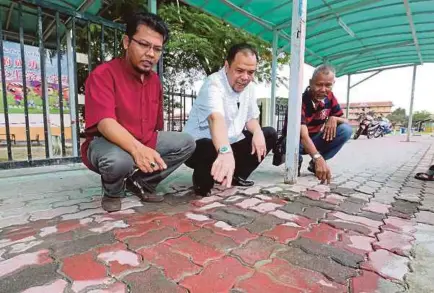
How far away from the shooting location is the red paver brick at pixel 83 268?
3.72ft

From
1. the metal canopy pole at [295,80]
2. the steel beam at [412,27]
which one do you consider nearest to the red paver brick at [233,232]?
the metal canopy pole at [295,80]

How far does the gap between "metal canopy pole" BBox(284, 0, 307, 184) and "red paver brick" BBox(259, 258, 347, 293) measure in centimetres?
161

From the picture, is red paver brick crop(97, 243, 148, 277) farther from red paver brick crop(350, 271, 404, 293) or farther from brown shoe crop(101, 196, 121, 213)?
red paver brick crop(350, 271, 404, 293)

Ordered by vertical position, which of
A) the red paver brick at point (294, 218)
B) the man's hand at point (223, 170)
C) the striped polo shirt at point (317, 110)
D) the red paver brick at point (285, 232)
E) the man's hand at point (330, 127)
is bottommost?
the red paver brick at point (285, 232)

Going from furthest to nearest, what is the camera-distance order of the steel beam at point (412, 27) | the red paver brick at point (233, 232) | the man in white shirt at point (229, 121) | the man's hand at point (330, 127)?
1. the steel beam at point (412, 27)
2. the man's hand at point (330, 127)
3. the man in white shirt at point (229, 121)
4. the red paver brick at point (233, 232)

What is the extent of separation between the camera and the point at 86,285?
1074 millimetres

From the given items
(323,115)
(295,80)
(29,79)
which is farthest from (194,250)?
(29,79)

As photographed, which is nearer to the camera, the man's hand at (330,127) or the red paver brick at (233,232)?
the red paver brick at (233,232)

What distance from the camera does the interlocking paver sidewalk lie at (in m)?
1.12

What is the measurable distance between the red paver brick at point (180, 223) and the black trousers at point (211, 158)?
1.81 ft

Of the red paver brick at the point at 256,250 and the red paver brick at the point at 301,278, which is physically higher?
the red paver brick at the point at 256,250

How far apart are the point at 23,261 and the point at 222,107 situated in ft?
5.08

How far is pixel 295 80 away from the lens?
2.68 metres

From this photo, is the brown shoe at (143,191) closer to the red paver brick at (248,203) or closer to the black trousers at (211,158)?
the black trousers at (211,158)
